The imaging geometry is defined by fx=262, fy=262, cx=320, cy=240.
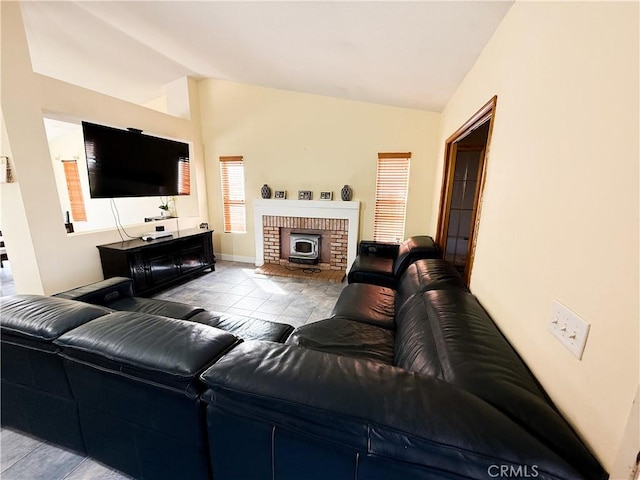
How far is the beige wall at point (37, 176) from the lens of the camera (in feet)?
7.72

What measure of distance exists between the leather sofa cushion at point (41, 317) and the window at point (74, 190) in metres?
5.75

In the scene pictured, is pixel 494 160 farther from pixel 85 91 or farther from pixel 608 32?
pixel 85 91

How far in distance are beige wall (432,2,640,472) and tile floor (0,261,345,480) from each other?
1964 millimetres

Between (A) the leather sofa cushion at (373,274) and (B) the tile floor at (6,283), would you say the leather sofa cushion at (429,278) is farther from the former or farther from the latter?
(B) the tile floor at (6,283)

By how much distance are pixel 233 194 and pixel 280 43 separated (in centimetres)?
303

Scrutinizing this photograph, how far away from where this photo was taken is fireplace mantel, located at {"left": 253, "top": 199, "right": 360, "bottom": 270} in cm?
Result: 422

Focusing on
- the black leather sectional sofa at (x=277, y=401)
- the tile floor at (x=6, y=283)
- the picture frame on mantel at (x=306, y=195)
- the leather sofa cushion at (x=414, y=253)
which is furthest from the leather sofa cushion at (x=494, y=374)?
the tile floor at (x=6, y=283)

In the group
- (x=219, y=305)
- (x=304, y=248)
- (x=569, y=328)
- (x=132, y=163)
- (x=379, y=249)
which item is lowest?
(x=219, y=305)

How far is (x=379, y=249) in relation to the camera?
3.88m

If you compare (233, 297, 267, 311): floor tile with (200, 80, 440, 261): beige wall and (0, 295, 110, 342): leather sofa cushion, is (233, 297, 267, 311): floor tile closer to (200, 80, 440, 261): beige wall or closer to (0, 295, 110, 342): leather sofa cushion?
(200, 80, 440, 261): beige wall

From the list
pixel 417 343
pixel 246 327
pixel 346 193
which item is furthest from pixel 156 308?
pixel 346 193

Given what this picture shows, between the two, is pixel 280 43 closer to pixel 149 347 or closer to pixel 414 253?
pixel 414 253

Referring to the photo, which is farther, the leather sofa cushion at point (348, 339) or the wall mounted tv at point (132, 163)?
the wall mounted tv at point (132, 163)

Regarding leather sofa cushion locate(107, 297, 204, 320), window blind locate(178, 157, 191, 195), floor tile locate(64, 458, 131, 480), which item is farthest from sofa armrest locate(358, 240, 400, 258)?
floor tile locate(64, 458, 131, 480)
